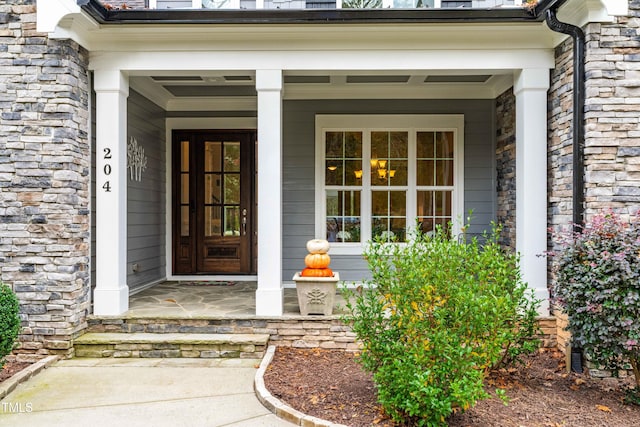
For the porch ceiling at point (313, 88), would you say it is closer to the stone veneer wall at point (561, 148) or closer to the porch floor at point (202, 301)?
the stone veneer wall at point (561, 148)

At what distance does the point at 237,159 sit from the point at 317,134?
4.71 feet

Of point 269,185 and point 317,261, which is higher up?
point 269,185

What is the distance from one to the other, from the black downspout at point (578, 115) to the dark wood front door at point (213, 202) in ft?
14.9

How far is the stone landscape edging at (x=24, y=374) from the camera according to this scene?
3692mm

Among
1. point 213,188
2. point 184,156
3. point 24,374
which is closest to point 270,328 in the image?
point 24,374

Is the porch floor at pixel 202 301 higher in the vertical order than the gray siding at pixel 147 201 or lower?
lower

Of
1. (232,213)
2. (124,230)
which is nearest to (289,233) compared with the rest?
(232,213)

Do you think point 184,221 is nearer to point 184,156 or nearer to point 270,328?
point 184,156

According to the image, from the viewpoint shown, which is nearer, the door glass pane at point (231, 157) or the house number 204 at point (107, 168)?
the house number 204 at point (107, 168)

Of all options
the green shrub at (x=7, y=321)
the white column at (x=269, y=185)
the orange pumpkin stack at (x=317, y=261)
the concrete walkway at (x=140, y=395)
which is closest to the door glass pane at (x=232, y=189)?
the white column at (x=269, y=185)

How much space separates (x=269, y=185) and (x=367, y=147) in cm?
230

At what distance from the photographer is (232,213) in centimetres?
738

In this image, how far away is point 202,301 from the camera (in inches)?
221

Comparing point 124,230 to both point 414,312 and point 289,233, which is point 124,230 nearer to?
point 289,233
